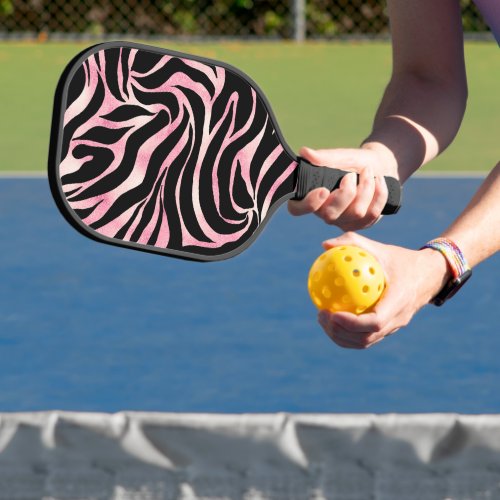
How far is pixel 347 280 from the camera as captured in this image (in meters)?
2.12

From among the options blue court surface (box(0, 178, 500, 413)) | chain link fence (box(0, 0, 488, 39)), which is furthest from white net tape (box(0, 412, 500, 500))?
chain link fence (box(0, 0, 488, 39))

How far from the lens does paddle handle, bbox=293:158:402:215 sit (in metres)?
2.38

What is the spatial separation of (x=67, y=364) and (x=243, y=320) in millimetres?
757

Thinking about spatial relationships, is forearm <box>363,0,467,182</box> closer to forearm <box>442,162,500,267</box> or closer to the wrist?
forearm <box>442,162,500,267</box>

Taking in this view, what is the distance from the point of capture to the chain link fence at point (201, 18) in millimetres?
13078

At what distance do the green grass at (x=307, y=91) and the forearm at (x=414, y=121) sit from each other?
4.91 metres

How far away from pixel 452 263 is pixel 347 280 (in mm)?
176

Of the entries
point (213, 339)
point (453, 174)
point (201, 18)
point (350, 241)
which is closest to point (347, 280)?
point (350, 241)

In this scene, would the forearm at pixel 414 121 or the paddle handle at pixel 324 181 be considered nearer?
the paddle handle at pixel 324 181

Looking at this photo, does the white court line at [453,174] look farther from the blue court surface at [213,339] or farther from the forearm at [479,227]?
the forearm at [479,227]

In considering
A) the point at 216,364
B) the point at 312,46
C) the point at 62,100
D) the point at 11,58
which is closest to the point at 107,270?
the point at 216,364

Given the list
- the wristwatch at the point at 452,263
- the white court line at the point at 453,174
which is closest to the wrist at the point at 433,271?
the wristwatch at the point at 452,263

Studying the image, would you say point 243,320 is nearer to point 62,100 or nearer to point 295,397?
point 295,397

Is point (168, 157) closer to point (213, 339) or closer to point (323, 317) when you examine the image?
point (323, 317)
